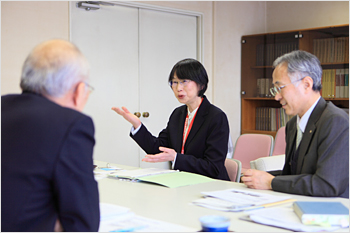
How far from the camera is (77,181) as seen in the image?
1157 millimetres

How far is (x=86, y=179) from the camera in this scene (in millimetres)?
1180

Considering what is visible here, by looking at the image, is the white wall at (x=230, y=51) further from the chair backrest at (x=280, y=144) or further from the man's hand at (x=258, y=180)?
the man's hand at (x=258, y=180)

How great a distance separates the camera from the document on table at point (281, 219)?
1456 mm

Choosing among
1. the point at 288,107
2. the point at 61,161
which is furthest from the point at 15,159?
the point at 288,107

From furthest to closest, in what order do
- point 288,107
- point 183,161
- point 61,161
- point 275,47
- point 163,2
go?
1. point 275,47
2. point 163,2
3. point 183,161
4. point 288,107
5. point 61,161

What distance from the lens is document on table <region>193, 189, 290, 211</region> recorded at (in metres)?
1.75

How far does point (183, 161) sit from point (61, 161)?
1.62 m

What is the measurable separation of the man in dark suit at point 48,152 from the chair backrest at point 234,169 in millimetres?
1763

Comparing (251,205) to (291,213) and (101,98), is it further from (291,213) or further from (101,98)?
(101,98)

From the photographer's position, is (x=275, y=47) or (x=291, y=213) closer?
(x=291, y=213)

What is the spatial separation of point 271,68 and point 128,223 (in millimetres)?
4801

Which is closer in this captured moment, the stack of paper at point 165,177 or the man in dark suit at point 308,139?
the man in dark suit at point 308,139

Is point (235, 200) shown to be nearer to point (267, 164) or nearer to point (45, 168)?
point (45, 168)

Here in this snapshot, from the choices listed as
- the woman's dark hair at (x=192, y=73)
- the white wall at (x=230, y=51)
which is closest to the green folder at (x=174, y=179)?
the woman's dark hair at (x=192, y=73)
